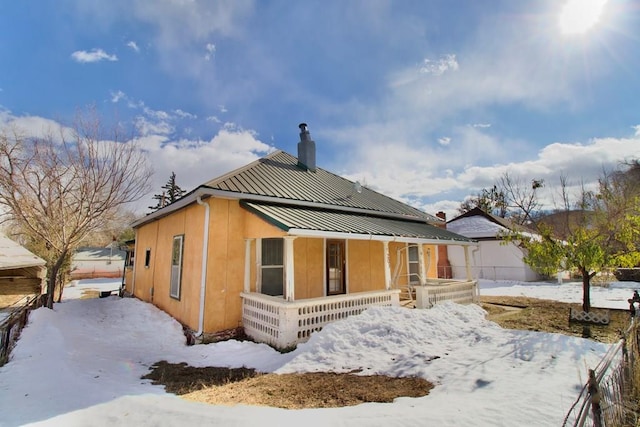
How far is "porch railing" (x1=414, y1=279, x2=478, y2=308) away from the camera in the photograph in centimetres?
981

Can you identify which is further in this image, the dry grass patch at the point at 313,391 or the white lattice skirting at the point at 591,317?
the white lattice skirting at the point at 591,317

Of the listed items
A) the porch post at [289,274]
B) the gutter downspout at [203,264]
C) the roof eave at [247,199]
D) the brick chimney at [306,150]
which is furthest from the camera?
the brick chimney at [306,150]

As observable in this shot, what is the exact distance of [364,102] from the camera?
11320 millimetres

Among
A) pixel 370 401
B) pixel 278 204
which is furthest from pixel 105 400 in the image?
pixel 278 204

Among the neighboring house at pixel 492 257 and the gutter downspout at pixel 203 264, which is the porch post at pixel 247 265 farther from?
the neighboring house at pixel 492 257

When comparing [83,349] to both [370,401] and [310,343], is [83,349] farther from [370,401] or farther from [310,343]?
[370,401]

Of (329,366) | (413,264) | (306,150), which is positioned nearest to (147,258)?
(306,150)

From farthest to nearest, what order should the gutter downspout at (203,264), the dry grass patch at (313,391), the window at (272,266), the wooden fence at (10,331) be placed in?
1. the window at (272,266)
2. the gutter downspout at (203,264)
3. the wooden fence at (10,331)
4. the dry grass patch at (313,391)

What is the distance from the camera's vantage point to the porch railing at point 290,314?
680 centimetres

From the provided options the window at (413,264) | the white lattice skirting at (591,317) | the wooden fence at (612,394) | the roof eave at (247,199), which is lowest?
the white lattice skirting at (591,317)

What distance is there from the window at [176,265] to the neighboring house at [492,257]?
1916 centimetres

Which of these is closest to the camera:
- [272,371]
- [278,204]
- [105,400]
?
[105,400]

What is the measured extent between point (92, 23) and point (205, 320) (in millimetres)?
9470

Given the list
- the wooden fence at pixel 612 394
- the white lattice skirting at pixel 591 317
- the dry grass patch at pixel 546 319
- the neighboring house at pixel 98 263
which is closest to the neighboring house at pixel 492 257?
the dry grass patch at pixel 546 319
